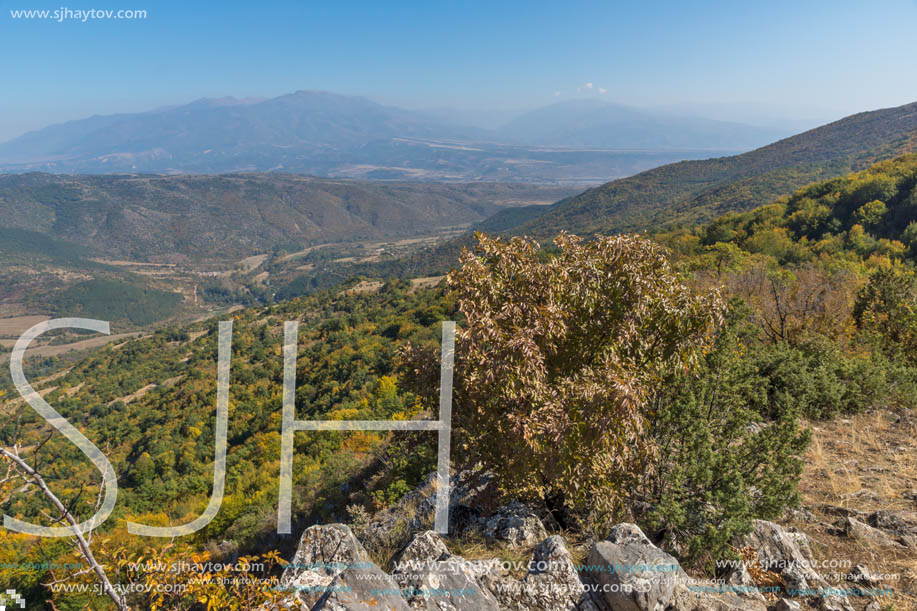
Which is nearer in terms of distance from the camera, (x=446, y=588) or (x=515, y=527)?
(x=446, y=588)

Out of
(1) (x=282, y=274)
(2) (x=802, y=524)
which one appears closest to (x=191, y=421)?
(2) (x=802, y=524)

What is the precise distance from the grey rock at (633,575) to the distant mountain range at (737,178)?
73153 mm

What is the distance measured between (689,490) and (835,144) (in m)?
132

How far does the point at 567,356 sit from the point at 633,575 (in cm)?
239

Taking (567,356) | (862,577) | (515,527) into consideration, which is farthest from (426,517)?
(862,577)

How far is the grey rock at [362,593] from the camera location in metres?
4.03

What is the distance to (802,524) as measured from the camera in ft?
20.3

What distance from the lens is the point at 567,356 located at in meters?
5.80

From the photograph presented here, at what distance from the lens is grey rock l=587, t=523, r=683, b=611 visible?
171 inches

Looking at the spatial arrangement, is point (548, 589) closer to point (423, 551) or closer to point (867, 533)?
point (423, 551)

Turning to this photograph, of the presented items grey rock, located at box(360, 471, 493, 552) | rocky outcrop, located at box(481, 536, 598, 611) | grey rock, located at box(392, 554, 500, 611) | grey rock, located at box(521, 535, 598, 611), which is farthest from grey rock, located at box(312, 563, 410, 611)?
grey rock, located at box(360, 471, 493, 552)

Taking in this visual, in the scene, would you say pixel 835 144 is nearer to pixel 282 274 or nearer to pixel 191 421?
pixel 191 421

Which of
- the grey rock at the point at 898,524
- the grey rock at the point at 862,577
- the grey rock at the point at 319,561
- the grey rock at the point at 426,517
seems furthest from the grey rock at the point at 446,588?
the grey rock at the point at 898,524

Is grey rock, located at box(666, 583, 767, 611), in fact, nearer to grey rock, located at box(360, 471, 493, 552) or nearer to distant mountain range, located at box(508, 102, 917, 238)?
grey rock, located at box(360, 471, 493, 552)
